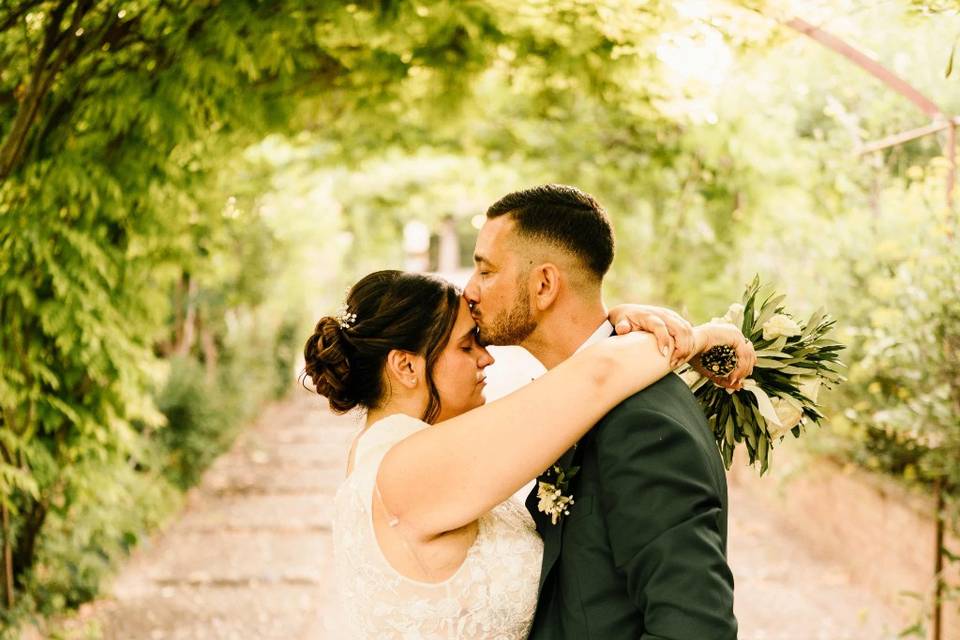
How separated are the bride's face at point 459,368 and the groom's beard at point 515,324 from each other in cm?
8

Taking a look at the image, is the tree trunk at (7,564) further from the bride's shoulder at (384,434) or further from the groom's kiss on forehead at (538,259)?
the groom's kiss on forehead at (538,259)

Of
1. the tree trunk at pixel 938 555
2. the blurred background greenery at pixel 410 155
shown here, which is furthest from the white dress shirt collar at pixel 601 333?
the tree trunk at pixel 938 555

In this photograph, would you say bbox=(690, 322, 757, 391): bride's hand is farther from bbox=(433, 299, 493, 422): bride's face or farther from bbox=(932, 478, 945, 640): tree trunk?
bbox=(932, 478, 945, 640): tree trunk

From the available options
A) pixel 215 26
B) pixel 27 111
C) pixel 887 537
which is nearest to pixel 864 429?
pixel 887 537

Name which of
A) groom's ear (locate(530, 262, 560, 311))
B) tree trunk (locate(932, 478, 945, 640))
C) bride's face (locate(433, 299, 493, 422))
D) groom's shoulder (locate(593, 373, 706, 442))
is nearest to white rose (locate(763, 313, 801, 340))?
groom's shoulder (locate(593, 373, 706, 442))

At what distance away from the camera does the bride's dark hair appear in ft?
8.21

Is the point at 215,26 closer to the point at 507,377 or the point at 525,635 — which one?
the point at 525,635

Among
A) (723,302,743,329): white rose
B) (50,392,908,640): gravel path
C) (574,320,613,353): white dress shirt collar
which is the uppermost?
(574,320,613,353): white dress shirt collar

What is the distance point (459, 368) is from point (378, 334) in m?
0.27

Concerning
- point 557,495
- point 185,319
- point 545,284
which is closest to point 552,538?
point 557,495

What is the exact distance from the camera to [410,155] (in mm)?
8680

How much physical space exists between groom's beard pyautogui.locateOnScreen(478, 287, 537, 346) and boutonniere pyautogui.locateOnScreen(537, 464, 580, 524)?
47cm

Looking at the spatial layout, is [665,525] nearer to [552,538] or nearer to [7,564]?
[552,538]

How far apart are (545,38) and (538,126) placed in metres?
2.98
